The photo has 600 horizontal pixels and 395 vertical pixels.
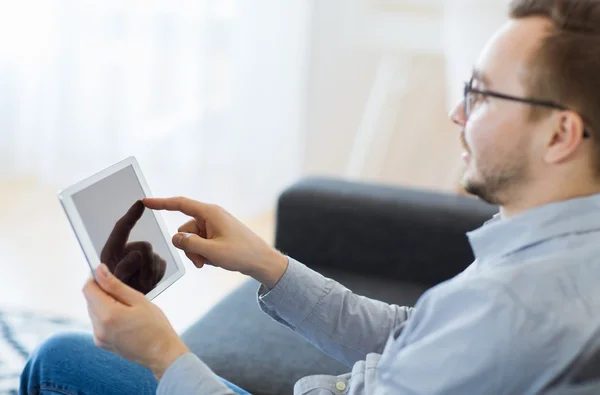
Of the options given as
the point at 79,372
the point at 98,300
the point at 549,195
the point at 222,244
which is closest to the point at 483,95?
the point at 549,195

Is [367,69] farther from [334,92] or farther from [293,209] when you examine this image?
[293,209]

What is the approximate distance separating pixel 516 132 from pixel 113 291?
1.61ft

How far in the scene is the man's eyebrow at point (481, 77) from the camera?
3.16 feet

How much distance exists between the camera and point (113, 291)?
35.6 inches

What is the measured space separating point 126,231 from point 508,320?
500 millimetres

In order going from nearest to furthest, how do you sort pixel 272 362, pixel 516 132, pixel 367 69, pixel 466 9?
pixel 516 132 < pixel 272 362 < pixel 466 9 < pixel 367 69

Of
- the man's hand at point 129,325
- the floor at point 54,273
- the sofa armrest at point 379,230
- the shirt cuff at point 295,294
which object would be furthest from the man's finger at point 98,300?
the floor at point 54,273

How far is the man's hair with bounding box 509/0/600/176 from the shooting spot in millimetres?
886

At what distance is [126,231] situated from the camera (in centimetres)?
105

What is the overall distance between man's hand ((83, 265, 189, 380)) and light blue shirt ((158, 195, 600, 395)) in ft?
0.08

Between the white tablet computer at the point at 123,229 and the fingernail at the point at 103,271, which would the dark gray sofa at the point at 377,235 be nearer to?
the white tablet computer at the point at 123,229

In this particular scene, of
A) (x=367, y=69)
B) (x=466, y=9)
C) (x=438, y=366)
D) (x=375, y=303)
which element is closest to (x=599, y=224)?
(x=438, y=366)

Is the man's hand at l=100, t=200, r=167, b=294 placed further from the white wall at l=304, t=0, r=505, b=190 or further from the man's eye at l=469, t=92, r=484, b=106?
the white wall at l=304, t=0, r=505, b=190

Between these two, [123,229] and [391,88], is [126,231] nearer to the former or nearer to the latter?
[123,229]
